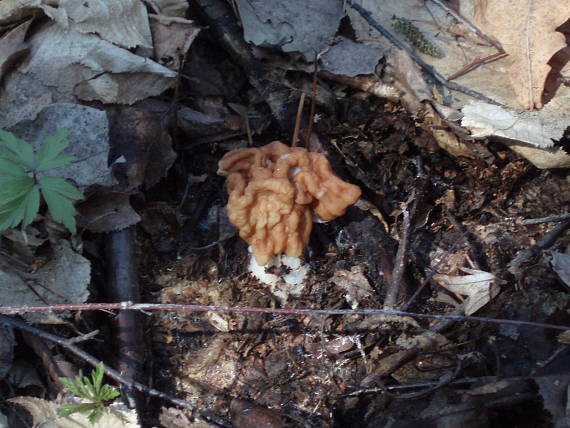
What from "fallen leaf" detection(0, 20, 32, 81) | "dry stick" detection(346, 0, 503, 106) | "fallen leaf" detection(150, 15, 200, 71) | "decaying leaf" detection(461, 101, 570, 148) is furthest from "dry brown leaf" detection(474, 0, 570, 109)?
"fallen leaf" detection(0, 20, 32, 81)

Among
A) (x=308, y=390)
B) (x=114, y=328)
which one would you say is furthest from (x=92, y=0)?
(x=308, y=390)

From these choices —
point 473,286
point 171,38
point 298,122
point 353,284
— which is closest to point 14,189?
point 171,38

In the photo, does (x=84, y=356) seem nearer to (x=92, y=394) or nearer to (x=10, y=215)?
(x=92, y=394)

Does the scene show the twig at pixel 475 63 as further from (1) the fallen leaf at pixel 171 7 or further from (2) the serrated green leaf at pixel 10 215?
(2) the serrated green leaf at pixel 10 215

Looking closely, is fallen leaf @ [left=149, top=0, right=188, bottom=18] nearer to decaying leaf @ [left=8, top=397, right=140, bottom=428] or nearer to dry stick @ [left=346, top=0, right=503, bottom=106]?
dry stick @ [left=346, top=0, right=503, bottom=106]

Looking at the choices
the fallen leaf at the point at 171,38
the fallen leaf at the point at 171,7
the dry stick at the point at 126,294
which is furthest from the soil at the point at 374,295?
the fallen leaf at the point at 171,7

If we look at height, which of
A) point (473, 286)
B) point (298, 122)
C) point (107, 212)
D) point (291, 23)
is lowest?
point (473, 286)
